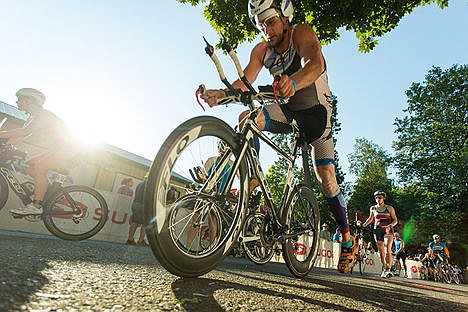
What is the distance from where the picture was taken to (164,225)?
140 cm

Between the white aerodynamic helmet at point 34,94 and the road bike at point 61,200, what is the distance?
910 mm

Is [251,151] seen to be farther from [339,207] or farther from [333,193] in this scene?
[339,207]

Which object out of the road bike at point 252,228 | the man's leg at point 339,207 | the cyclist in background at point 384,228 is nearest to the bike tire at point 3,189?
the road bike at point 252,228

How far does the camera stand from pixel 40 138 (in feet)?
15.0

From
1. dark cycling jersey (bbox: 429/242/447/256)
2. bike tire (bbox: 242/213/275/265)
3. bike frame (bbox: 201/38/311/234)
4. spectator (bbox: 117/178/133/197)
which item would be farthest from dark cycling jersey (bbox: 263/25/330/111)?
dark cycling jersey (bbox: 429/242/447/256)

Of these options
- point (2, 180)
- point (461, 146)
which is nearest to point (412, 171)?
point (461, 146)

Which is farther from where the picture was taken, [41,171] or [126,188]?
[126,188]

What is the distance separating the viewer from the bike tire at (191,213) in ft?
4.51

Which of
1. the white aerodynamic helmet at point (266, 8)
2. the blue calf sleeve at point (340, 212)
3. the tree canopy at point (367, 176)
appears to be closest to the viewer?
the white aerodynamic helmet at point (266, 8)

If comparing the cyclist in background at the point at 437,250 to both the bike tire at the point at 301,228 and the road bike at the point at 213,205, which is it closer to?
the bike tire at the point at 301,228

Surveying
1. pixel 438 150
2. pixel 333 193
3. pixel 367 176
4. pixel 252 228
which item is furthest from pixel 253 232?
pixel 367 176

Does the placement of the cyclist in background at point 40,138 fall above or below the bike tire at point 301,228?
above

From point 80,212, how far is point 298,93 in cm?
401

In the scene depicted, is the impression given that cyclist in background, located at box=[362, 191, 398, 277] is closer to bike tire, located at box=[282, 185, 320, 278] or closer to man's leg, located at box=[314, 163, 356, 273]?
man's leg, located at box=[314, 163, 356, 273]
